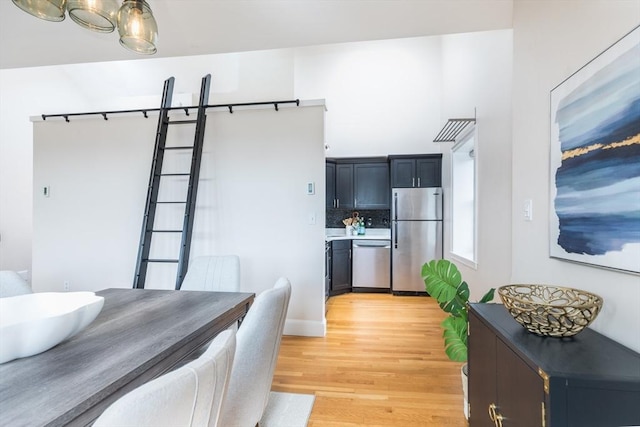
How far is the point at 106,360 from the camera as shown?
95 centimetres

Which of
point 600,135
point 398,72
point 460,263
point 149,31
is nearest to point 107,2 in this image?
point 149,31

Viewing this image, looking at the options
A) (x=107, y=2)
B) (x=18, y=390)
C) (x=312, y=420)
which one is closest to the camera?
(x=18, y=390)

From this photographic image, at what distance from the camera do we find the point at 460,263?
3605 millimetres

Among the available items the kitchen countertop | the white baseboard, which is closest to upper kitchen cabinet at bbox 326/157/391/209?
the kitchen countertop

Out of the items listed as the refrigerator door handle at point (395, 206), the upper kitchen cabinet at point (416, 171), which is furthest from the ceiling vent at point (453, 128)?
the refrigerator door handle at point (395, 206)

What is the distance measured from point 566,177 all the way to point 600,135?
0.23m

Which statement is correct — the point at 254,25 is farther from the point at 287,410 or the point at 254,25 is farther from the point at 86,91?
the point at 86,91

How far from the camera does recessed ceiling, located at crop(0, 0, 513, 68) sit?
1.98 metres

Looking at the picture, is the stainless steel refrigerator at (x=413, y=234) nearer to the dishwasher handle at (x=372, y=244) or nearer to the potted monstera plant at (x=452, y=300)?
the dishwasher handle at (x=372, y=244)

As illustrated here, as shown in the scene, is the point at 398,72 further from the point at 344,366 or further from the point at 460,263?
the point at 344,366

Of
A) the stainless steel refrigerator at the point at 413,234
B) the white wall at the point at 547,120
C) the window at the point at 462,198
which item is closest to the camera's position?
the white wall at the point at 547,120

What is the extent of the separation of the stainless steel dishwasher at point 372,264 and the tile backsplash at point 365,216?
26.4 inches

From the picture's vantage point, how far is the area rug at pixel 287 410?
5.65ft

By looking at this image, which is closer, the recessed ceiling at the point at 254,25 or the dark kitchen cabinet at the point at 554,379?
the dark kitchen cabinet at the point at 554,379
